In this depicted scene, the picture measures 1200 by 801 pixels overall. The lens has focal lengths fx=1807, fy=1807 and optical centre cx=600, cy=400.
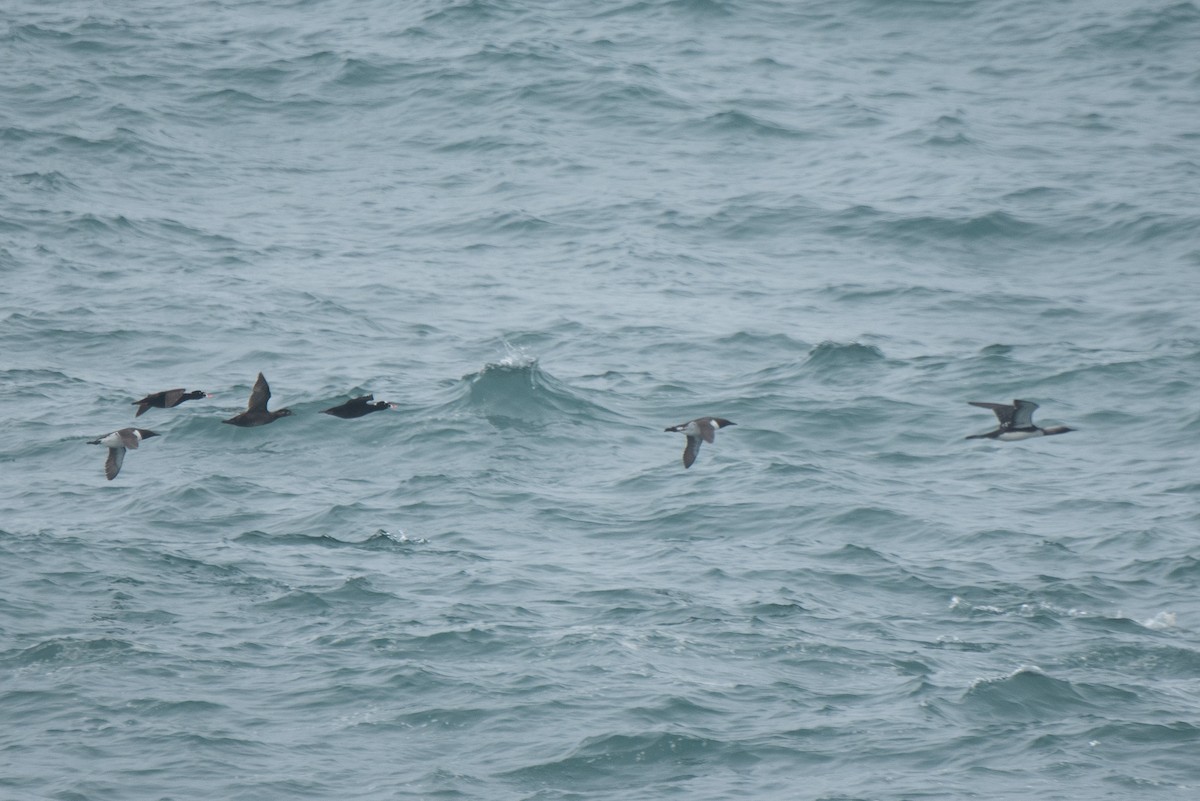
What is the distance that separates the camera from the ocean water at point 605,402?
19109 millimetres

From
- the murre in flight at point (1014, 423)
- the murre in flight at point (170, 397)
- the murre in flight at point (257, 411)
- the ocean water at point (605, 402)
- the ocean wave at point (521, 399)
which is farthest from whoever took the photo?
the ocean wave at point (521, 399)

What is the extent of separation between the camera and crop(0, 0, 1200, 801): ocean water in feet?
62.7

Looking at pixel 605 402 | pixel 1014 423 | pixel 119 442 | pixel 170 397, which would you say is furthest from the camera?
pixel 605 402

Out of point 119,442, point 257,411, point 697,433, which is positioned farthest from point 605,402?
point 119,442

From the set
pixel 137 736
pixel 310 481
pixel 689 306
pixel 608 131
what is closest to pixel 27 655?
pixel 137 736

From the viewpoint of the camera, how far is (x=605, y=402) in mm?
26891

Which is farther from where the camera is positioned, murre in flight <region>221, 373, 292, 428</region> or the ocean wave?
the ocean wave

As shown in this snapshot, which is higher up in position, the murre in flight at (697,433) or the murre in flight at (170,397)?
the murre in flight at (170,397)

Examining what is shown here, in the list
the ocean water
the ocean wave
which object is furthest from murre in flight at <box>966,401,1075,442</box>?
the ocean wave

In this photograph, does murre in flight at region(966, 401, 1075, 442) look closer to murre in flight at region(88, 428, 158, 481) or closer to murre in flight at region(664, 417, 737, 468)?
murre in flight at region(664, 417, 737, 468)

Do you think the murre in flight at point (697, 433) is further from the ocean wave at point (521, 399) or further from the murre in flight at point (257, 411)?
the ocean wave at point (521, 399)

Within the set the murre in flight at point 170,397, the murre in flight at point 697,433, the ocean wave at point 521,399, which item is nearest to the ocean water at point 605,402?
the ocean wave at point 521,399

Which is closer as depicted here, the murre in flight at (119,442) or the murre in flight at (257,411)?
the murre in flight at (119,442)

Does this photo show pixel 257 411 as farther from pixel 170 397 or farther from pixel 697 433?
pixel 697 433
